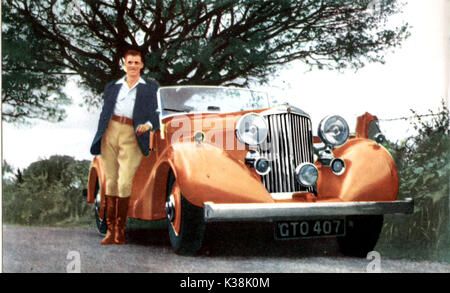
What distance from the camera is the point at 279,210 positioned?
279 cm

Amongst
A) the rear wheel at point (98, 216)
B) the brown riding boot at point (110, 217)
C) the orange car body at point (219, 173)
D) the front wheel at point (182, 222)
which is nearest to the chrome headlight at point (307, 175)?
the orange car body at point (219, 173)

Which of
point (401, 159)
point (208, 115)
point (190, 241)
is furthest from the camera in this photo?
point (401, 159)

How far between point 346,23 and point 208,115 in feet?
4.99

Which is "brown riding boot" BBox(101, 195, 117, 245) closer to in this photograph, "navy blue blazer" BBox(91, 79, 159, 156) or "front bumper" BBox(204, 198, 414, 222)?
"navy blue blazer" BBox(91, 79, 159, 156)

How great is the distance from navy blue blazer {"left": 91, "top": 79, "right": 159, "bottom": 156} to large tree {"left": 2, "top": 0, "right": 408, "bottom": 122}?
79mm

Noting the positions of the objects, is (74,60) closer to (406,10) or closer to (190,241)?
(190,241)

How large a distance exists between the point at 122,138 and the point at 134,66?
0.57 m

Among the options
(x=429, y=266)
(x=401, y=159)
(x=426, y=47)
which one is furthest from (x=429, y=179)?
(x=426, y=47)

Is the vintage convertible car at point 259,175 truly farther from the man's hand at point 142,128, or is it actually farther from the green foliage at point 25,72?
the green foliage at point 25,72

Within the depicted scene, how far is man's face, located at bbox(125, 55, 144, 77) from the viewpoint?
3.55m

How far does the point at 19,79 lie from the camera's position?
3568 mm

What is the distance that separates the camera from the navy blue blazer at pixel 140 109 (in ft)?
11.3

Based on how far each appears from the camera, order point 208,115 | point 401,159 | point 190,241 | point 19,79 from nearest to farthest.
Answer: point 190,241 < point 208,115 < point 19,79 < point 401,159
